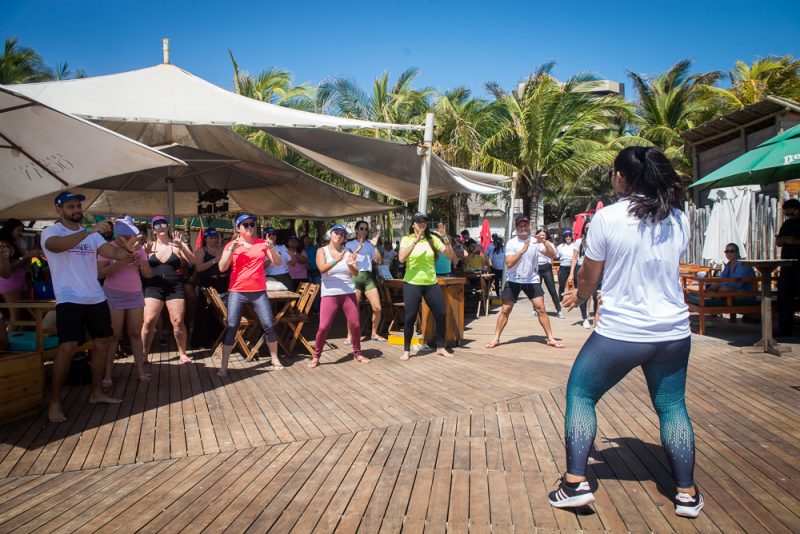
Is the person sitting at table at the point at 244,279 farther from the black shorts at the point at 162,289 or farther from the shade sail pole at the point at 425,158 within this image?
the shade sail pole at the point at 425,158

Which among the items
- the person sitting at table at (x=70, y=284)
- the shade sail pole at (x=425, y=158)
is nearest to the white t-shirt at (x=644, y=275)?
the person sitting at table at (x=70, y=284)

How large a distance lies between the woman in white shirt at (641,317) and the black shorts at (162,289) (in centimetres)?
509

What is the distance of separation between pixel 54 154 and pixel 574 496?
15.4 feet

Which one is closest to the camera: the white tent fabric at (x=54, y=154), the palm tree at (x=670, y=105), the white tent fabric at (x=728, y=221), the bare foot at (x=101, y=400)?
the white tent fabric at (x=54, y=154)

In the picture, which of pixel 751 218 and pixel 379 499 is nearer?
pixel 379 499

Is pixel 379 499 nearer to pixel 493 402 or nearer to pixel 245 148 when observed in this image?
pixel 493 402

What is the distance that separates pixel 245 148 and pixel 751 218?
988 centimetres

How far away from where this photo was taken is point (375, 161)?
9672 mm

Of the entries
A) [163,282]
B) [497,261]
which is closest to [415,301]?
[163,282]

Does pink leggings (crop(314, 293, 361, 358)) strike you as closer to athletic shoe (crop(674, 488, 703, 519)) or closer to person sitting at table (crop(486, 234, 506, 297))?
athletic shoe (crop(674, 488, 703, 519))

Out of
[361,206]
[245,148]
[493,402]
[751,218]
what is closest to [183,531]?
[493,402]

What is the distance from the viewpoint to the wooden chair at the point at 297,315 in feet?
24.2

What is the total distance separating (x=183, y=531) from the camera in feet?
9.34

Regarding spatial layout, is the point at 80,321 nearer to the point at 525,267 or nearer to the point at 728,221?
the point at 525,267
